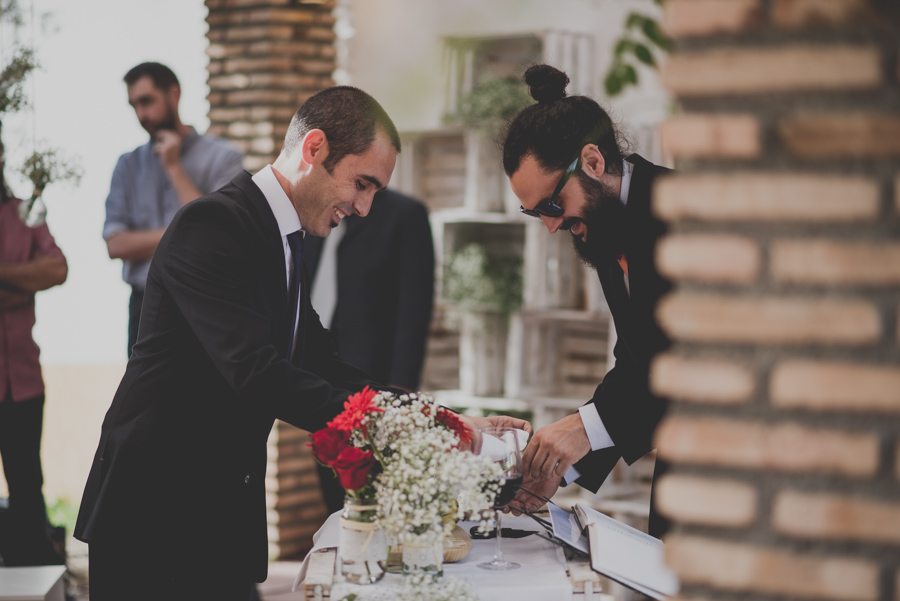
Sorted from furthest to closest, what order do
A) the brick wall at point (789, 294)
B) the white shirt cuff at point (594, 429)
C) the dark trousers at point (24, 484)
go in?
the dark trousers at point (24, 484) < the white shirt cuff at point (594, 429) < the brick wall at point (789, 294)

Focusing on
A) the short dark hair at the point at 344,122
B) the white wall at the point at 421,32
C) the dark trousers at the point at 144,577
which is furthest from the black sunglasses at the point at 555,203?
the white wall at the point at 421,32

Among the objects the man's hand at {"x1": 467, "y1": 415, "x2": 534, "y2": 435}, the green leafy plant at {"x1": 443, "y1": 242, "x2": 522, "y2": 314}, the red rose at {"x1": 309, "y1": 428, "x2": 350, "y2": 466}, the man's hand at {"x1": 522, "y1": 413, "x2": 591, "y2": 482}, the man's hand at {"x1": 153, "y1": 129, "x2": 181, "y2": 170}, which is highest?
the man's hand at {"x1": 153, "y1": 129, "x2": 181, "y2": 170}

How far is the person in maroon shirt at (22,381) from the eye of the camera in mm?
3684

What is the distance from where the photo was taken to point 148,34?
5.23 meters

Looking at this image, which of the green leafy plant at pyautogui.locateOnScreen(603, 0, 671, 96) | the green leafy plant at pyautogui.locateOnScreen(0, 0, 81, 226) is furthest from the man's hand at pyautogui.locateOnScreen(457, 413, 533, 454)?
the green leafy plant at pyautogui.locateOnScreen(603, 0, 671, 96)

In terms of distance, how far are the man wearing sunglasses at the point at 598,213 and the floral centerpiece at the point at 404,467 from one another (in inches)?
27.0

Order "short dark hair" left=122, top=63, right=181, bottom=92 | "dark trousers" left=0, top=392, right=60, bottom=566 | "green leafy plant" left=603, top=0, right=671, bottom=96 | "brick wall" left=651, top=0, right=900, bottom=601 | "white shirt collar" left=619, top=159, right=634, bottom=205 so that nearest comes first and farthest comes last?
"brick wall" left=651, top=0, right=900, bottom=601
"white shirt collar" left=619, top=159, right=634, bottom=205
"dark trousers" left=0, top=392, right=60, bottom=566
"short dark hair" left=122, top=63, right=181, bottom=92
"green leafy plant" left=603, top=0, right=671, bottom=96

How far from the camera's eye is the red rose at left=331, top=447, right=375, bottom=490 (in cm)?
159

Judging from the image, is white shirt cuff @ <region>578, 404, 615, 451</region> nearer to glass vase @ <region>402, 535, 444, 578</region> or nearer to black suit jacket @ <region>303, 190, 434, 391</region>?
glass vase @ <region>402, 535, 444, 578</region>

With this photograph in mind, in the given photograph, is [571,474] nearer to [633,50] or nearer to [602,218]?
[602,218]

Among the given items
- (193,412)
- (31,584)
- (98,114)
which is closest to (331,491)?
(31,584)

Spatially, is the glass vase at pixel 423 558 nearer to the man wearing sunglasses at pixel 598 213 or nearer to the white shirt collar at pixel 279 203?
the man wearing sunglasses at pixel 598 213

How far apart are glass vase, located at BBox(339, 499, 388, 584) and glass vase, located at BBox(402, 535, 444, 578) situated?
0.05 metres

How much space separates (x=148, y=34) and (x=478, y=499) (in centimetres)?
438
